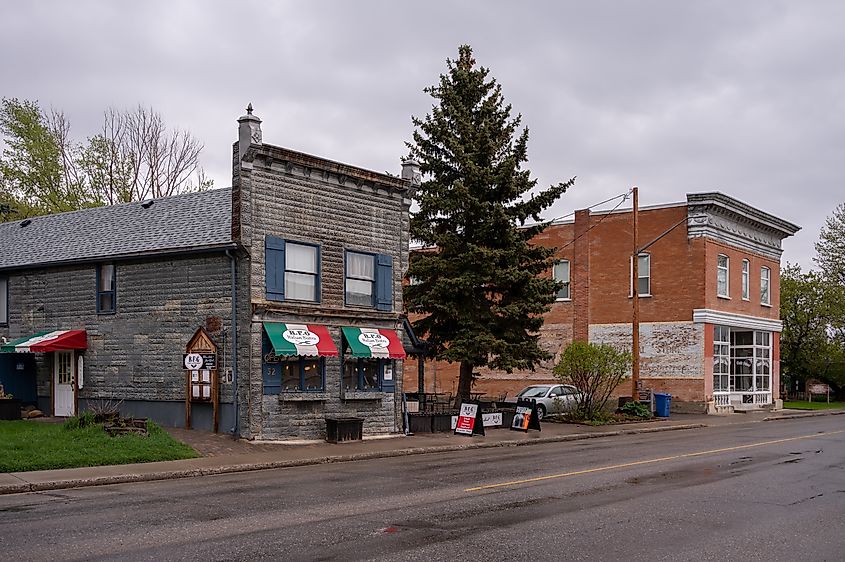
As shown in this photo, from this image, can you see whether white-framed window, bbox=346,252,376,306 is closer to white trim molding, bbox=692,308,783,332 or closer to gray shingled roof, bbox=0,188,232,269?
gray shingled roof, bbox=0,188,232,269

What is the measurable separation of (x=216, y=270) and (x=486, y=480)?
1026 cm

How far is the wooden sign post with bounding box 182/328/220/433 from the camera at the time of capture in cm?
2194

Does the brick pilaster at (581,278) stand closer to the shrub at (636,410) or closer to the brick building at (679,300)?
the brick building at (679,300)

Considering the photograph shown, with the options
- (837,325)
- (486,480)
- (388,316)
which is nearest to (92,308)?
(388,316)

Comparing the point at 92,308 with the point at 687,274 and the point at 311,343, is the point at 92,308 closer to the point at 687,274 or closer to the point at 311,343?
the point at 311,343

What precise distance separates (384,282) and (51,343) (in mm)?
9293

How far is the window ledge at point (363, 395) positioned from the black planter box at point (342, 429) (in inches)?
33.1

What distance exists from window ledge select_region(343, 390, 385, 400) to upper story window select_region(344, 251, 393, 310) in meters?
2.37

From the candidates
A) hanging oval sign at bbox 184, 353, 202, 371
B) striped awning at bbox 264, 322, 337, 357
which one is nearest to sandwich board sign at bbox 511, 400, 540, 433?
striped awning at bbox 264, 322, 337, 357

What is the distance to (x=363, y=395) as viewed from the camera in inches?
946

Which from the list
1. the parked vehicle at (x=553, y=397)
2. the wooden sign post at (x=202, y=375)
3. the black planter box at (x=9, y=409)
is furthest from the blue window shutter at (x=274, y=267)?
the parked vehicle at (x=553, y=397)

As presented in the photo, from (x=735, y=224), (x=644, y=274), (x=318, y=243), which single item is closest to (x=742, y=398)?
(x=644, y=274)

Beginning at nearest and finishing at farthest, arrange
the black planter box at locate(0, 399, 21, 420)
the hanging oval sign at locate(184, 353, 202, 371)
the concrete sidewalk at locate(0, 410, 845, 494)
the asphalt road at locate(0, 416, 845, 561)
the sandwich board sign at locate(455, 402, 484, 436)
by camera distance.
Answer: the asphalt road at locate(0, 416, 845, 561) < the concrete sidewalk at locate(0, 410, 845, 494) < the hanging oval sign at locate(184, 353, 202, 371) < the black planter box at locate(0, 399, 21, 420) < the sandwich board sign at locate(455, 402, 484, 436)

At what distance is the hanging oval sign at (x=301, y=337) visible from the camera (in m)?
21.9
